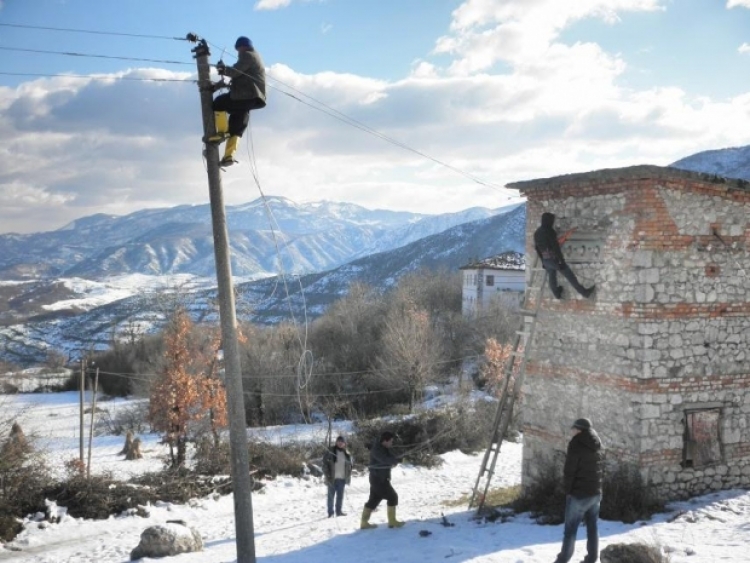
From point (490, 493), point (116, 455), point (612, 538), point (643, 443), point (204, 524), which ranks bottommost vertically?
point (116, 455)

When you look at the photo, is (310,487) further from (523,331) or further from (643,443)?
(643,443)

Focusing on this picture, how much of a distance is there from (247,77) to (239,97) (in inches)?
10.5

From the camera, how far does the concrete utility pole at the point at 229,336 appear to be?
719 centimetres

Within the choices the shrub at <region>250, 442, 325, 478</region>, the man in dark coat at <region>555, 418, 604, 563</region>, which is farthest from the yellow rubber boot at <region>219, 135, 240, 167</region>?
the shrub at <region>250, 442, 325, 478</region>

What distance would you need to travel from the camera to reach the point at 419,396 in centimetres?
4009

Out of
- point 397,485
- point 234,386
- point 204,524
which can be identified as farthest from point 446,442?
point 234,386

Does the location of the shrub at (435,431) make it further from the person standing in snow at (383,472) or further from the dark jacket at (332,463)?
the person standing in snow at (383,472)

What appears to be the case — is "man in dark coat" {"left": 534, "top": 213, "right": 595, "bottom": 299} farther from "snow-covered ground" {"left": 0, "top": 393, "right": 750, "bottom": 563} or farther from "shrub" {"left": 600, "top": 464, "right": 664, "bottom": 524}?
"snow-covered ground" {"left": 0, "top": 393, "right": 750, "bottom": 563}

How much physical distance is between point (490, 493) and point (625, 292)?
7.20m

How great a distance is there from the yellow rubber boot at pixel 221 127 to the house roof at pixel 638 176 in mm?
6945

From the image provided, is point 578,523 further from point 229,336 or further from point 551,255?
point 551,255

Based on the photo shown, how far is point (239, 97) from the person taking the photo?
7.07m

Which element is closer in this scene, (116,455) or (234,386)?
(234,386)

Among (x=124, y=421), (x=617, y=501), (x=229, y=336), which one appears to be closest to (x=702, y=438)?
(x=617, y=501)
